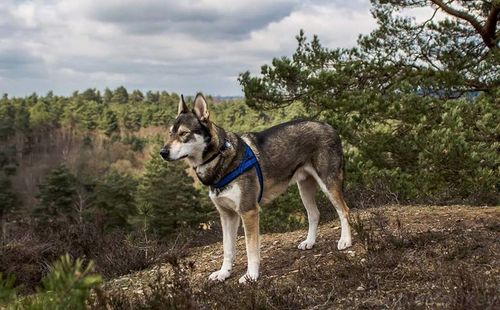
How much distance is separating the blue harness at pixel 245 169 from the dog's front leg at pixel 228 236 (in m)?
0.42

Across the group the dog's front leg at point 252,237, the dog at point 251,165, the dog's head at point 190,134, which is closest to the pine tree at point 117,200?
the dog at point 251,165

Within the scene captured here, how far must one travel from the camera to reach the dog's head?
570 cm

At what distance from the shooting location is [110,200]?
3912 cm

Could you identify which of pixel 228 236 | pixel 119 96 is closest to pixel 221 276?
pixel 228 236

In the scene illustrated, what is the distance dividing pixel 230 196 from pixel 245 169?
1.17 ft

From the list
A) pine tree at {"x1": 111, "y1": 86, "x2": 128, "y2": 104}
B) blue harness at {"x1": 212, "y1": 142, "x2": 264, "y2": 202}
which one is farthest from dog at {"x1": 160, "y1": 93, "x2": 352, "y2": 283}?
pine tree at {"x1": 111, "y1": 86, "x2": 128, "y2": 104}

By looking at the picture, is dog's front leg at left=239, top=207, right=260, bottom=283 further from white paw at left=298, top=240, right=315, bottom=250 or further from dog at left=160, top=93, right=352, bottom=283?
white paw at left=298, top=240, right=315, bottom=250

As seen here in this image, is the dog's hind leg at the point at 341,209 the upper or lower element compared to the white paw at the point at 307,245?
upper

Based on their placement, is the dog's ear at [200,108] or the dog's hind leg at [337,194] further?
the dog's hind leg at [337,194]

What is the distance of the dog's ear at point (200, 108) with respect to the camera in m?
5.84

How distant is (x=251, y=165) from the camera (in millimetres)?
6117

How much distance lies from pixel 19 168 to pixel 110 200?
46.8m

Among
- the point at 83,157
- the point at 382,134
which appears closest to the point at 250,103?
the point at 382,134

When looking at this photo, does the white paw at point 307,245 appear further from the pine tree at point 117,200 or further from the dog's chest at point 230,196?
the pine tree at point 117,200
